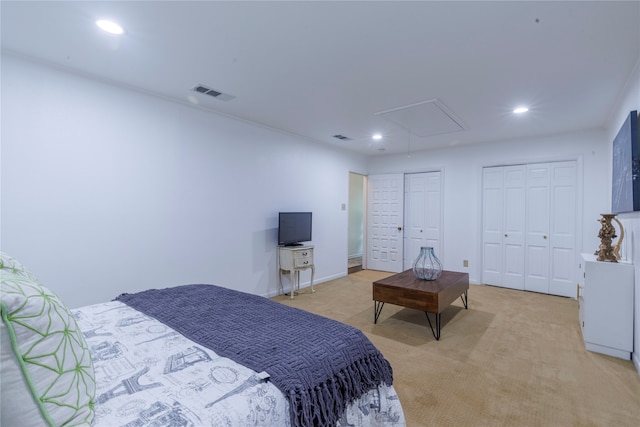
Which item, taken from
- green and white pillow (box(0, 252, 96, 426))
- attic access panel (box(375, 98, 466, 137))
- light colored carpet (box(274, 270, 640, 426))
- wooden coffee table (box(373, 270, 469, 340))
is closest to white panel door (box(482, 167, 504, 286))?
light colored carpet (box(274, 270, 640, 426))

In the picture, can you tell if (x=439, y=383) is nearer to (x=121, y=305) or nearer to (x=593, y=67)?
(x=121, y=305)

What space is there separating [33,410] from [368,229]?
6.03 m

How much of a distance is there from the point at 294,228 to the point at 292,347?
10.7 feet

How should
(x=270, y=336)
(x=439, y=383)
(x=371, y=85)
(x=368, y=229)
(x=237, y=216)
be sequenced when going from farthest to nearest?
1. (x=368, y=229)
2. (x=237, y=216)
3. (x=371, y=85)
4. (x=439, y=383)
5. (x=270, y=336)

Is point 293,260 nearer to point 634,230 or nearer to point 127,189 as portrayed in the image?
point 127,189

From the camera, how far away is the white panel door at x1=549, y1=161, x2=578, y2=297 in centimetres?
438

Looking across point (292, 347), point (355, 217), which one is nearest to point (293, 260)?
point (292, 347)

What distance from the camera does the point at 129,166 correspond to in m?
2.95

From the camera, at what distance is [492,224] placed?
5.04m

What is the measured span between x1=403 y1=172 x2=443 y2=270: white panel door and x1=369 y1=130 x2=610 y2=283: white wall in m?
0.15

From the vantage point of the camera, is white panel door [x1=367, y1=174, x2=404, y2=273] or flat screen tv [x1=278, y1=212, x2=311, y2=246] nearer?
flat screen tv [x1=278, y1=212, x2=311, y2=246]

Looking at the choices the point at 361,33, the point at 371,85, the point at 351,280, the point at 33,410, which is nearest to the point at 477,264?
the point at 351,280

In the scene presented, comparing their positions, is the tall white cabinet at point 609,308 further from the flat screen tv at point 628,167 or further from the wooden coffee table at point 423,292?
the wooden coffee table at point 423,292

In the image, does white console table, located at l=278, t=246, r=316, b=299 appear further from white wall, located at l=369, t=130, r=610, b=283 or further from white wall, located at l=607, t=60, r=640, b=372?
white wall, located at l=607, t=60, r=640, b=372
